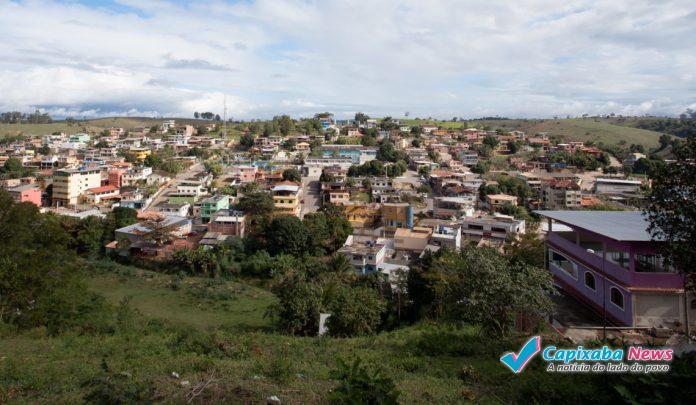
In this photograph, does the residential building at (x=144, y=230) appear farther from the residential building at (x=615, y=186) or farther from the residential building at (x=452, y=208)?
the residential building at (x=615, y=186)

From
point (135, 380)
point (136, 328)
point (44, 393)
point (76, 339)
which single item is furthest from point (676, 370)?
point (136, 328)

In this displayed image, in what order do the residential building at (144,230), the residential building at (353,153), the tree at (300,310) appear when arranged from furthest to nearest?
the residential building at (353,153) < the residential building at (144,230) < the tree at (300,310)

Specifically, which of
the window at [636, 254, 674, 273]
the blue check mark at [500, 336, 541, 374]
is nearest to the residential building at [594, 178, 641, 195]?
the window at [636, 254, 674, 273]

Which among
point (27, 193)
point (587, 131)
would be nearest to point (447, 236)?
point (27, 193)

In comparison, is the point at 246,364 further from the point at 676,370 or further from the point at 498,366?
the point at 676,370

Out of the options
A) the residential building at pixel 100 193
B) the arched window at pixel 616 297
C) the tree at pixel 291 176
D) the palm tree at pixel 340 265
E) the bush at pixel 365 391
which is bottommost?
the palm tree at pixel 340 265

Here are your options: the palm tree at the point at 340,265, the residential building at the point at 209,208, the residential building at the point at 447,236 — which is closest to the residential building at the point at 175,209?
the residential building at the point at 209,208
